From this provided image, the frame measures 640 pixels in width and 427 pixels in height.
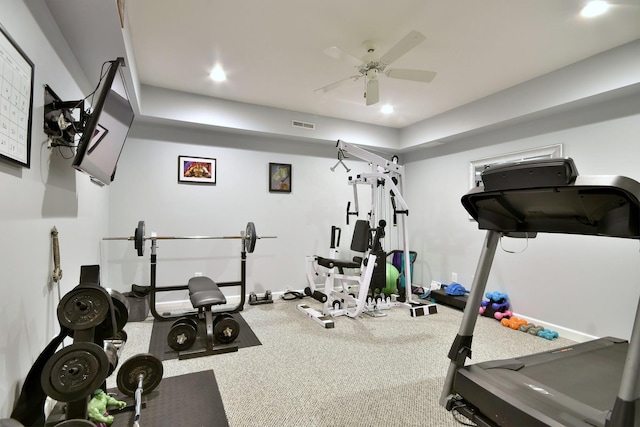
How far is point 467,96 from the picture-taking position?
3.93m

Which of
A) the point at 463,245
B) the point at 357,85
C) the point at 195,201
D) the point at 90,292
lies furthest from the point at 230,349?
the point at 463,245

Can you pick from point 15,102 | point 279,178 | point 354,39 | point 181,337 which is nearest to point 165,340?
point 181,337

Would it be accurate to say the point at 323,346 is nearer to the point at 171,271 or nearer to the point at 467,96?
the point at 171,271

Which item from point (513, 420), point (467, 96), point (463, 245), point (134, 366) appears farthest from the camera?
point (463, 245)

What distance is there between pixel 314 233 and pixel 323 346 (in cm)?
228

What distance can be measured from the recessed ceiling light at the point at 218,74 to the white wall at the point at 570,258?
11.1 feet

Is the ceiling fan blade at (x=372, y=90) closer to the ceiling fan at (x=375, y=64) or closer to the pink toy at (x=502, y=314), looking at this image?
the ceiling fan at (x=375, y=64)

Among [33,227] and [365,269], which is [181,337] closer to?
[33,227]

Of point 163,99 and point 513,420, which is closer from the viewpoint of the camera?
point 513,420

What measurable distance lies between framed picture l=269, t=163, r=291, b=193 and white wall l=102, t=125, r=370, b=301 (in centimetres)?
8

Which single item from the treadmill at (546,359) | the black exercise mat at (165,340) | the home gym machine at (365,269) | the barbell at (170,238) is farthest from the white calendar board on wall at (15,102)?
the home gym machine at (365,269)

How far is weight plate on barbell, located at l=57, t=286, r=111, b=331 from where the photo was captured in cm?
139

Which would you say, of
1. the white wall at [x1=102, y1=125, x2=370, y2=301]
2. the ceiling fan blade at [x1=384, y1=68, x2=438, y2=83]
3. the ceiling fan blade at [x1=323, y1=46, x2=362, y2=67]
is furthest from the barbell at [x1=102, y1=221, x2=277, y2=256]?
the ceiling fan blade at [x1=384, y1=68, x2=438, y2=83]

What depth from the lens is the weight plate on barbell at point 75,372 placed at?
125 centimetres
